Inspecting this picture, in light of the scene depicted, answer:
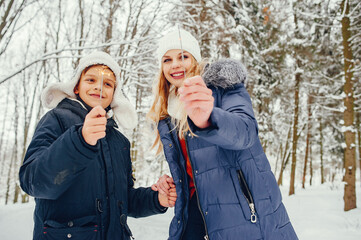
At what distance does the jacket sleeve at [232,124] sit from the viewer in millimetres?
1049

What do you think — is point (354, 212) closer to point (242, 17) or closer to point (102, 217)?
point (242, 17)

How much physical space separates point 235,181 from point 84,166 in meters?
0.86

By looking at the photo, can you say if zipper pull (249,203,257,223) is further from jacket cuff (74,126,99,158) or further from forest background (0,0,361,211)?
forest background (0,0,361,211)

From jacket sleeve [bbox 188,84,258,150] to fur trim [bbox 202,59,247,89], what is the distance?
0.05 m

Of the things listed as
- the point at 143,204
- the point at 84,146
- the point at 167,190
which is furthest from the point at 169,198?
the point at 84,146

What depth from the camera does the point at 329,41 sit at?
A: 10445mm

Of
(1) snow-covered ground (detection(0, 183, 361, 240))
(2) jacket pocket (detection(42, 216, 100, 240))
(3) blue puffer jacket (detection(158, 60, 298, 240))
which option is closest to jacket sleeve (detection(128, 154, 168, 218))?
(2) jacket pocket (detection(42, 216, 100, 240))

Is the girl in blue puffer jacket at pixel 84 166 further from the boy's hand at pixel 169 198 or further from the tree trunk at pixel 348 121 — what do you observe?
the tree trunk at pixel 348 121

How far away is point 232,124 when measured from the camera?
109 cm

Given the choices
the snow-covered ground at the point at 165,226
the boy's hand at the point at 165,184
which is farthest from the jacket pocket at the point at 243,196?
the snow-covered ground at the point at 165,226

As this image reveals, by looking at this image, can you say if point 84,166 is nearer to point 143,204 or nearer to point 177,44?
point 143,204

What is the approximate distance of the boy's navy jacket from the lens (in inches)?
45.4

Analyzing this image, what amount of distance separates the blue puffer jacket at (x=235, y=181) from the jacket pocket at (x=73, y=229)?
713mm

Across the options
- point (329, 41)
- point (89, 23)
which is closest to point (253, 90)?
point (329, 41)
